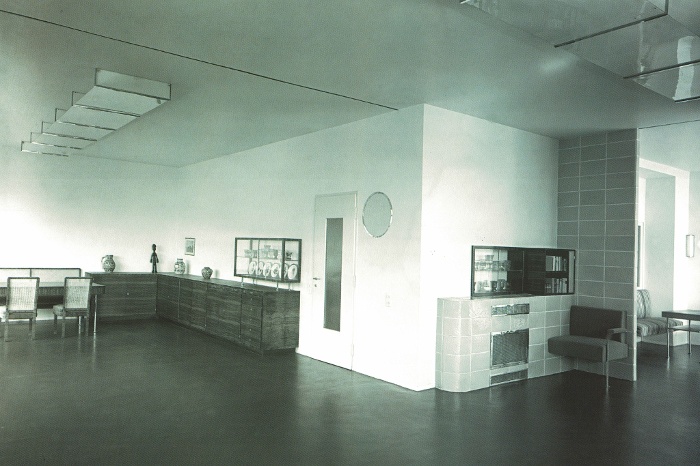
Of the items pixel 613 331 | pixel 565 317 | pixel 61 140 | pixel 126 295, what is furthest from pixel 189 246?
pixel 613 331

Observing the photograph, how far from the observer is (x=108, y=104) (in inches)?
211

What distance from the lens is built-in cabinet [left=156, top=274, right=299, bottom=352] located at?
735cm

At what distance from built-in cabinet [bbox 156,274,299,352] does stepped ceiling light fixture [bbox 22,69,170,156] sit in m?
2.90

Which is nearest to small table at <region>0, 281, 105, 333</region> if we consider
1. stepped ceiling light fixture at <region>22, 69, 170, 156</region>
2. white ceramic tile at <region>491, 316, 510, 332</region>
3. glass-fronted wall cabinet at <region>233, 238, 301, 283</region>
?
glass-fronted wall cabinet at <region>233, 238, 301, 283</region>

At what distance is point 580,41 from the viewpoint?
11.4 ft

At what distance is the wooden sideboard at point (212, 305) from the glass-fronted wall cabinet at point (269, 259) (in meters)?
0.21

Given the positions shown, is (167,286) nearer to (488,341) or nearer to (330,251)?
(330,251)

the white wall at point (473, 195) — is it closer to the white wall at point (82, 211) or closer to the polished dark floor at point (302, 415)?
the polished dark floor at point (302, 415)

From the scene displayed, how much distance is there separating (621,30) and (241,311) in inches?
240

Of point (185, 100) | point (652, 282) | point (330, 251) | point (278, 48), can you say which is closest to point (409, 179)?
point (330, 251)

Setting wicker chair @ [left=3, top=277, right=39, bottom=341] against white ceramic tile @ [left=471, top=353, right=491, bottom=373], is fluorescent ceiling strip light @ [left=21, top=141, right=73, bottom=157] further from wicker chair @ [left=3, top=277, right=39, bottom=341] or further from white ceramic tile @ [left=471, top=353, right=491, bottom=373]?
white ceramic tile @ [left=471, top=353, right=491, bottom=373]

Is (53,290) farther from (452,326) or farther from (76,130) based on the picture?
(452,326)

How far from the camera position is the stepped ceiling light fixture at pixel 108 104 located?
200 inches

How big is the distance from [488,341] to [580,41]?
11.7 feet
